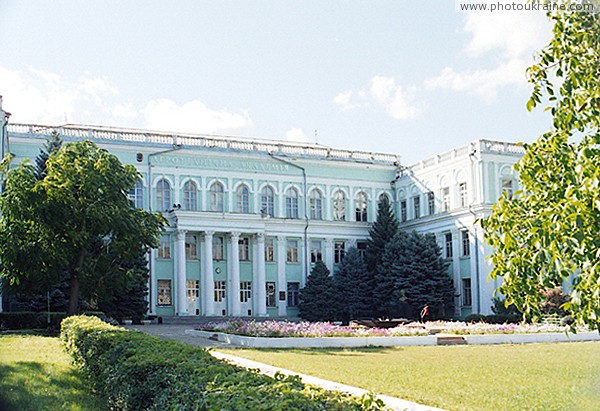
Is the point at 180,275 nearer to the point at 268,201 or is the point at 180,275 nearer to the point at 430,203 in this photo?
the point at 268,201

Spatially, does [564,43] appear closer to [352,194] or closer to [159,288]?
[159,288]

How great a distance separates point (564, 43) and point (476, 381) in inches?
299

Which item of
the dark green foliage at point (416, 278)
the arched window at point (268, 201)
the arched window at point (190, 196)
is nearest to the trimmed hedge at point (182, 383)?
the dark green foliage at point (416, 278)

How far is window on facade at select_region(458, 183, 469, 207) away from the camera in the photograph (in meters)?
42.6

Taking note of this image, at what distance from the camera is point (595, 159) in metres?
5.74

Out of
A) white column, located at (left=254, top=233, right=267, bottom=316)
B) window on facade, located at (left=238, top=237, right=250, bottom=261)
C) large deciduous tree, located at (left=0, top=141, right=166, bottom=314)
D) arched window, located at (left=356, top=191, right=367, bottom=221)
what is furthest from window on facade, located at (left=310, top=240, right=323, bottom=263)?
large deciduous tree, located at (left=0, top=141, right=166, bottom=314)

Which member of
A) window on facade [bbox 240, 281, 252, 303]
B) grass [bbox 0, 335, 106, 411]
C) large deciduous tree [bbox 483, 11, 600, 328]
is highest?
large deciduous tree [bbox 483, 11, 600, 328]

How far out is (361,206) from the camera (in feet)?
163

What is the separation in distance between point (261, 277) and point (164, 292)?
599cm

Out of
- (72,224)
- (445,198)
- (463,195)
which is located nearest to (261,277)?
(445,198)

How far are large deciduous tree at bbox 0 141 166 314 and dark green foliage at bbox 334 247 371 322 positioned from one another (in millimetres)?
19730

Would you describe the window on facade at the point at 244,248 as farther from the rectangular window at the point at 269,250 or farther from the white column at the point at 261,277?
the rectangular window at the point at 269,250

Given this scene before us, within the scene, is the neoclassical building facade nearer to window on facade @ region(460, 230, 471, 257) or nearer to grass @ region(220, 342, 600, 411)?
window on facade @ region(460, 230, 471, 257)

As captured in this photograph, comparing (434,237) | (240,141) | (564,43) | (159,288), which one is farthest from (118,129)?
(564,43)
